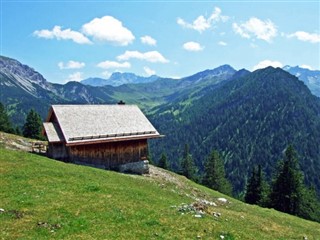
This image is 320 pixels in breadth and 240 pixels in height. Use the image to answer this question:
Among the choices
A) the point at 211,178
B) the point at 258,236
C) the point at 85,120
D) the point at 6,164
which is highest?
the point at 85,120

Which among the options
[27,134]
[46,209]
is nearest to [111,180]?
[46,209]

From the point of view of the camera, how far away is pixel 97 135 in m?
46.8

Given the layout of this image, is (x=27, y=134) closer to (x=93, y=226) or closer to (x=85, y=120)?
(x=85, y=120)

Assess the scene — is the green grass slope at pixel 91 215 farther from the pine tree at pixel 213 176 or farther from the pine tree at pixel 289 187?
the pine tree at pixel 213 176

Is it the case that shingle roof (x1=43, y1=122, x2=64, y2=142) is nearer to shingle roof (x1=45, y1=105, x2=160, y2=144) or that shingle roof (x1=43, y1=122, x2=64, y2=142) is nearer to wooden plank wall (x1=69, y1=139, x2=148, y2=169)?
shingle roof (x1=45, y1=105, x2=160, y2=144)

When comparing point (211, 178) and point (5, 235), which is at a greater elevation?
point (5, 235)

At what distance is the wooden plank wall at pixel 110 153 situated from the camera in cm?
4591

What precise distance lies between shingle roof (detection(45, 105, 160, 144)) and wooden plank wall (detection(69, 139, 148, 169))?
1.31 m

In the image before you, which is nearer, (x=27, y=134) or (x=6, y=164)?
(x=6, y=164)

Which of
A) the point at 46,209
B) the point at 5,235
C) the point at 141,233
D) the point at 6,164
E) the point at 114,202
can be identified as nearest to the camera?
the point at 5,235

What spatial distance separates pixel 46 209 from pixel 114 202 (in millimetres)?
4853

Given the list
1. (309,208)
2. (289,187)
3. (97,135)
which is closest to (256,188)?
(309,208)

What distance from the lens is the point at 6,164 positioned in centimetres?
3431

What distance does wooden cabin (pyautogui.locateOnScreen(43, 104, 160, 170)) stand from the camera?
45438 millimetres
